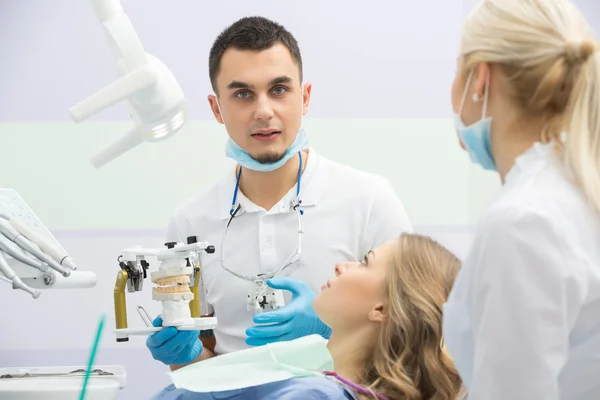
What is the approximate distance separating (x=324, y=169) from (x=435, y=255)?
2.44 feet

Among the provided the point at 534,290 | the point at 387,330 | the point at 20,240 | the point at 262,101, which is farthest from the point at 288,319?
the point at 534,290

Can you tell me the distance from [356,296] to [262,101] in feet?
2.53

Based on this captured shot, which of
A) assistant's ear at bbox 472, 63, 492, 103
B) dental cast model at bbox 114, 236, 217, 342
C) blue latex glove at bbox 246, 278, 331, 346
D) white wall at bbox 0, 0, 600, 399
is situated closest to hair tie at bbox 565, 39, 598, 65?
assistant's ear at bbox 472, 63, 492, 103

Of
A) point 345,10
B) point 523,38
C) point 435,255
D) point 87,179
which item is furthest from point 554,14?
point 87,179

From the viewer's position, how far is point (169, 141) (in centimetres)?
369

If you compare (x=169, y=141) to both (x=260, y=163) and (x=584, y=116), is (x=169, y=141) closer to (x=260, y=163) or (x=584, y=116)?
(x=260, y=163)

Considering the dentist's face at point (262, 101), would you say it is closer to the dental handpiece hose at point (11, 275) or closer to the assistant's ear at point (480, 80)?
the dental handpiece hose at point (11, 275)

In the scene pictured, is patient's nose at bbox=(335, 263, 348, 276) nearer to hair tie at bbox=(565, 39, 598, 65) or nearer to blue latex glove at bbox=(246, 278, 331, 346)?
blue latex glove at bbox=(246, 278, 331, 346)

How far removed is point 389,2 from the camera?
3.76 metres

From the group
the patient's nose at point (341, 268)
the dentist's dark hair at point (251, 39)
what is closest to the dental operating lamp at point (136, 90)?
the patient's nose at point (341, 268)

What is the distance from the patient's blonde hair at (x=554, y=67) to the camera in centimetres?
145

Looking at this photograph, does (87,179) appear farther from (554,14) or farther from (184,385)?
(554,14)

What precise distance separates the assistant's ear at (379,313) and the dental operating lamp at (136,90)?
70 centimetres

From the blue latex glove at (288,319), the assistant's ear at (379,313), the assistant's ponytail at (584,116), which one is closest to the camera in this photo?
the assistant's ponytail at (584,116)
